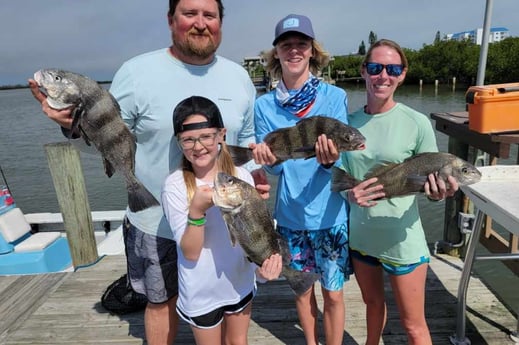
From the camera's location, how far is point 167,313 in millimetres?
2793

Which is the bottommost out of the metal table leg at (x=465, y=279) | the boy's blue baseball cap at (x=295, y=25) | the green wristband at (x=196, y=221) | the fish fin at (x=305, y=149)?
the metal table leg at (x=465, y=279)

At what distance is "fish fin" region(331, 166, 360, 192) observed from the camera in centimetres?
254


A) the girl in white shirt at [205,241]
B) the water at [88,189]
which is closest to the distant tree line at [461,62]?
the water at [88,189]

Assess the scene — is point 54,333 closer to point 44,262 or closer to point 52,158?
point 52,158

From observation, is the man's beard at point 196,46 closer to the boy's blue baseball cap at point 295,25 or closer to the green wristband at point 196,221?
the boy's blue baseball cap at point 295,25

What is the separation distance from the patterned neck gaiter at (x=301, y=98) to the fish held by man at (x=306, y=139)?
0.19m

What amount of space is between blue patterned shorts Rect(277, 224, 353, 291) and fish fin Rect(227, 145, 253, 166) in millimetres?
676

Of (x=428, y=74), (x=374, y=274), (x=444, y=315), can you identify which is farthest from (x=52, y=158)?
(x=428, y=74)

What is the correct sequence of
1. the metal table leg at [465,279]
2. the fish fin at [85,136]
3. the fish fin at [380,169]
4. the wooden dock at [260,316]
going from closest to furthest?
the fish fin at [85,136]
the fish fin at [380,169]
the metal table leg at [465,279]
the wooden dock at [260,316]

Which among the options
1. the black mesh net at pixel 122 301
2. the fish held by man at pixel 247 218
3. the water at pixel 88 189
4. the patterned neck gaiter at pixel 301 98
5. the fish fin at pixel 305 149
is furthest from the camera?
the water at pixel 88 189

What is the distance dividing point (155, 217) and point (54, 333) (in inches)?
92.0

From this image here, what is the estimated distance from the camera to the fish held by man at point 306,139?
2518 mm

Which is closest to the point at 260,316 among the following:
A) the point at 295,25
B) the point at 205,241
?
the point at 205,241

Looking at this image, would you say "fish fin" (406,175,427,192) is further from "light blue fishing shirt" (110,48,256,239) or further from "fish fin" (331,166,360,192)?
"light blue fishing shirt" (110,48,256,239)
